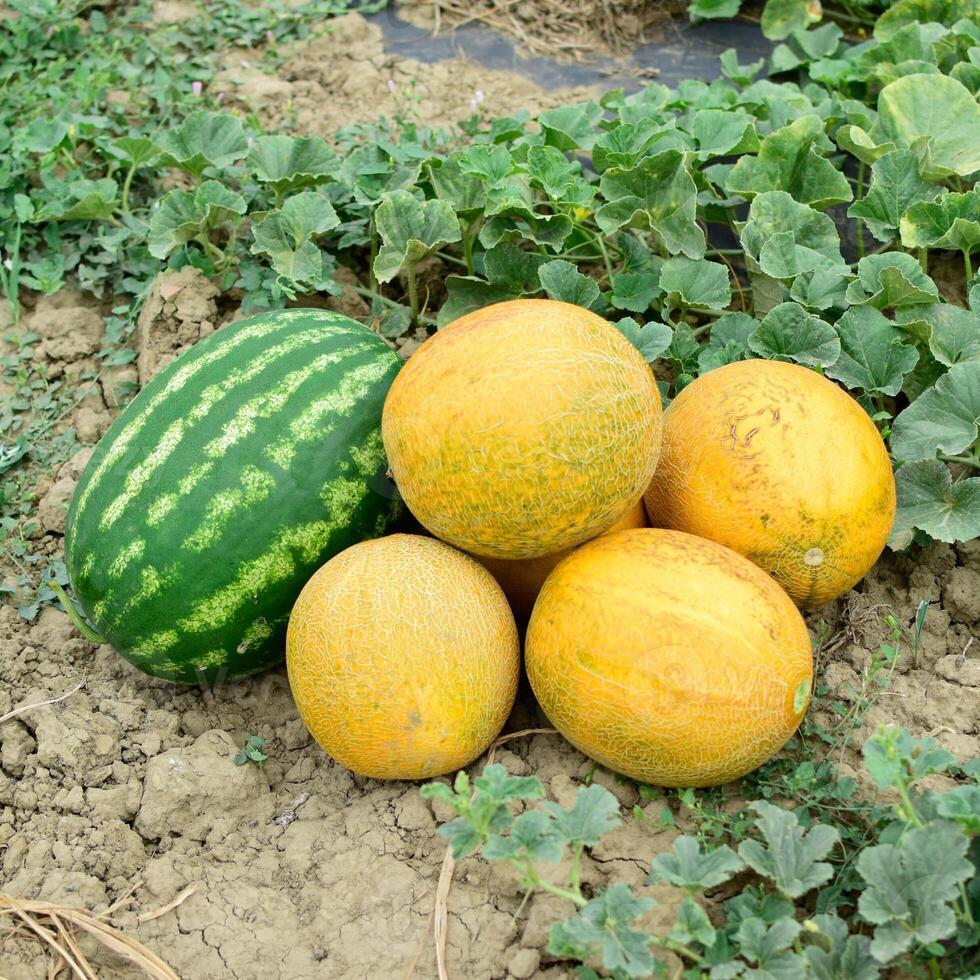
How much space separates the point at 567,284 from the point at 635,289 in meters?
0.25

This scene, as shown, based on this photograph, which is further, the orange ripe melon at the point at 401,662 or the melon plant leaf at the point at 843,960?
the orange ripe melon at the point at 401,662

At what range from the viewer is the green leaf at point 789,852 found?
1.86 metres

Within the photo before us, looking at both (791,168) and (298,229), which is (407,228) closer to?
(298,229)

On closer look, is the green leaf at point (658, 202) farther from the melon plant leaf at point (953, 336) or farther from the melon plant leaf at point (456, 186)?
the melon plant leaf at point (953, 336)

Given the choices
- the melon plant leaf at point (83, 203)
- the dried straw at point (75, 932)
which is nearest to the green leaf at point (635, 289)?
the melon plant leaf at point (83, 203)

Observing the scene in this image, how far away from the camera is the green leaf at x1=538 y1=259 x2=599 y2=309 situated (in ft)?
9.58

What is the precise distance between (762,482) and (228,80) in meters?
2.95

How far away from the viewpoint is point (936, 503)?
2.67 meters

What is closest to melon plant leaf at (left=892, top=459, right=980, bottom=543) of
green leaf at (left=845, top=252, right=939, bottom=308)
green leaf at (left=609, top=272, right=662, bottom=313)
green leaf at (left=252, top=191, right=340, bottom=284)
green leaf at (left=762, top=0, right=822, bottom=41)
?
green leaf at (left=845, top=252, right=939, bottom=308)

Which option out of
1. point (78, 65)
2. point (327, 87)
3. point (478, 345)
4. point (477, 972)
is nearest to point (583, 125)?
point (327, 87)

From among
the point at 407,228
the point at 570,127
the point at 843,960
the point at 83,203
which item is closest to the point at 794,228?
the point at 570,127

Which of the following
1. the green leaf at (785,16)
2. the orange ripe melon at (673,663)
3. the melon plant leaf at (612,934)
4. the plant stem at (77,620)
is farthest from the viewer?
the green leaf at (785,16)

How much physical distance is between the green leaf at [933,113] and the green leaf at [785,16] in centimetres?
112

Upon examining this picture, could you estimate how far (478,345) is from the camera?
2.28m
